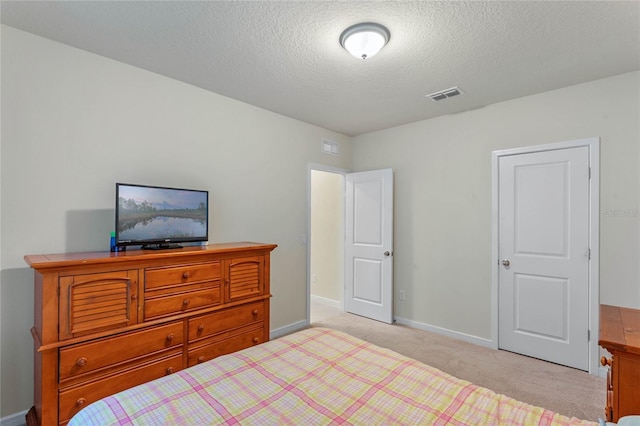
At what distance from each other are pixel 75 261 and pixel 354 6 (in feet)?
7.22

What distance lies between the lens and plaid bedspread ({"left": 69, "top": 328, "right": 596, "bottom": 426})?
3.67 ft

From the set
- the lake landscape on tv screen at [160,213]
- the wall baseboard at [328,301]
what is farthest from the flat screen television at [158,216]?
the wall baseboard at [328,301]

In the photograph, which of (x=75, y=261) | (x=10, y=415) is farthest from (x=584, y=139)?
(x=10, y=415)

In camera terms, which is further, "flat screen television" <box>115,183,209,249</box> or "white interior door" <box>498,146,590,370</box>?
"white interior door" <box>498,146,590,370</box>

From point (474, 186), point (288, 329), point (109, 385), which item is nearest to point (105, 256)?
point (109, 385)

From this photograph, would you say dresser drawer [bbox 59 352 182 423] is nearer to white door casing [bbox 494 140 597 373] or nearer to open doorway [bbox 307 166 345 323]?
open doorway [bbox 307 166 345 323]

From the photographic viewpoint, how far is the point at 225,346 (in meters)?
2.54

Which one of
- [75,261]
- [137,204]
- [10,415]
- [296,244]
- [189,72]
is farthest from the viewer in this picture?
[296,244]

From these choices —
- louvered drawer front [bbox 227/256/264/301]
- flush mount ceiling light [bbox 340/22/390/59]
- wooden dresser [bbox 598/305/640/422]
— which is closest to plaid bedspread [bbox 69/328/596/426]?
wooden dresser [bbox 598/305/640/422]

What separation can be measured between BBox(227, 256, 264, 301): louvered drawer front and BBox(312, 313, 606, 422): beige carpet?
5.35 ft

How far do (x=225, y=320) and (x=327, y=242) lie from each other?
2720 millimetres

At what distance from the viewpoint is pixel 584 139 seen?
2.83 meters

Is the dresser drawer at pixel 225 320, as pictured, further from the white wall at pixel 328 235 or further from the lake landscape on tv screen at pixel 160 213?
the white wall at pixel 328 235

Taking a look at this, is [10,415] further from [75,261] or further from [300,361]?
[300,361]
